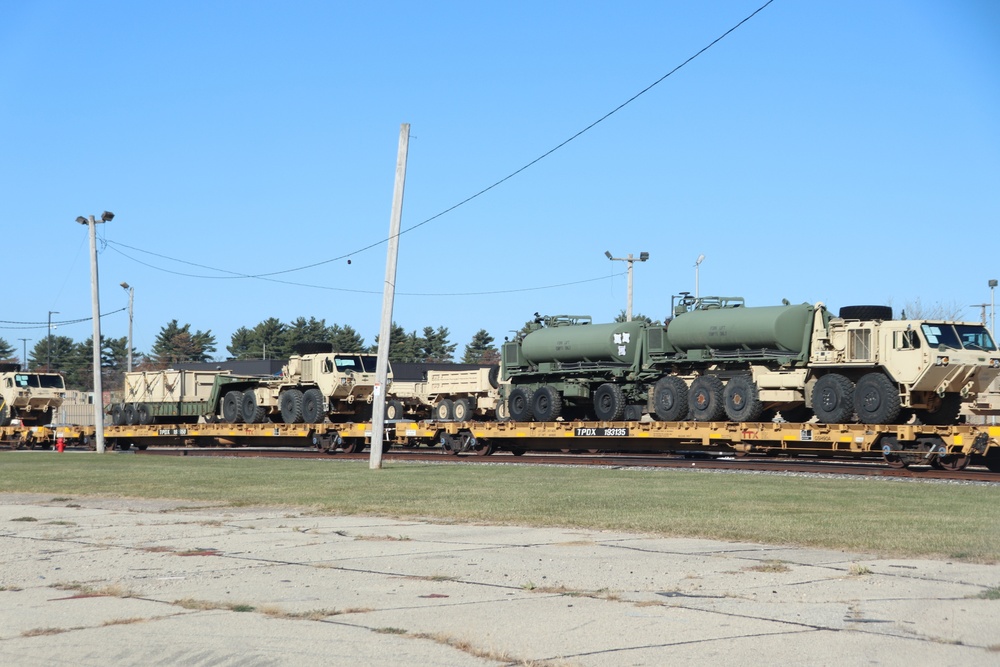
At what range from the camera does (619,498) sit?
17.3 m

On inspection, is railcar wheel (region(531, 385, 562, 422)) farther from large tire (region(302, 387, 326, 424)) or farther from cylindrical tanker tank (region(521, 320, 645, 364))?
large tire (region(302, 387, 326, 424))

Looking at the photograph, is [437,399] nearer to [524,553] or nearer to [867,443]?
[867,443]

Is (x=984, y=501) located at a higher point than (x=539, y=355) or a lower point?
lower

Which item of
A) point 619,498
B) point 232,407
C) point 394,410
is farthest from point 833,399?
point 232,407

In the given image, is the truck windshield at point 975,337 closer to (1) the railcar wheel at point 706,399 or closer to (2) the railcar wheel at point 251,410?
(1) the railcar wheel at point 706,399

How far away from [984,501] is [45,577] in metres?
12.4

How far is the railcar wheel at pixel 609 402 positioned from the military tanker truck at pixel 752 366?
0.09 ft

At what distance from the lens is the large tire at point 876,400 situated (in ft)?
83.4

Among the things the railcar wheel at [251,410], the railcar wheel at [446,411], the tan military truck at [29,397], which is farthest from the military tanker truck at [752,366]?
the tan military truck at [29,397]

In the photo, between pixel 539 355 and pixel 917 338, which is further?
pixel 539 355

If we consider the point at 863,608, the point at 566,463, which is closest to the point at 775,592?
the point at 863,608

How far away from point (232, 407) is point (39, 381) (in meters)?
14.8

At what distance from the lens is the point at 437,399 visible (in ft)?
133

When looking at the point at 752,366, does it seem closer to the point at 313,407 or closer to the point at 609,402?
the point at 609,402
